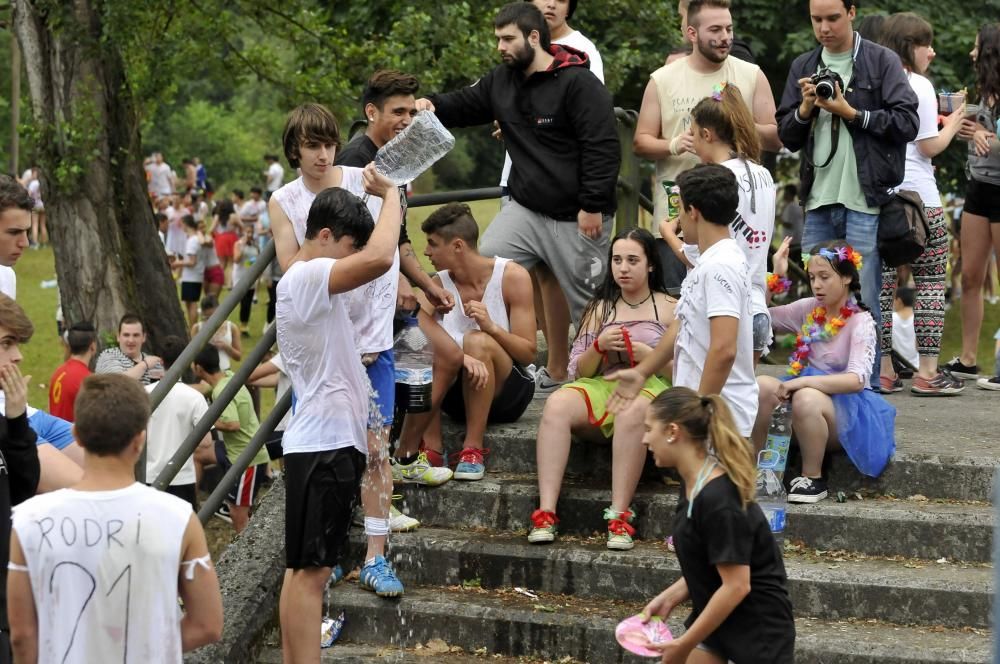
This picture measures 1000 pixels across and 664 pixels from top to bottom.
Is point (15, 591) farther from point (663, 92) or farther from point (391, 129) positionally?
point (663, 92)

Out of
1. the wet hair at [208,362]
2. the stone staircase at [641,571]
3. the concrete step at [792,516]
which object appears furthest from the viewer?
the wet hair at [208,362]

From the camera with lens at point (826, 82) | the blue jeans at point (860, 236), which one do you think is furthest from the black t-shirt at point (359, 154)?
the blue jeans at point (860, 236)

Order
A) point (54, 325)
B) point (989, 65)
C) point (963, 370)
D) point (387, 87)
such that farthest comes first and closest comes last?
point (54, 325) → point (963, 370) → point (989, 65) → point (387, 87)

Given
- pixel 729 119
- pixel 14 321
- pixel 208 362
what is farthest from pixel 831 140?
pixel 208 362

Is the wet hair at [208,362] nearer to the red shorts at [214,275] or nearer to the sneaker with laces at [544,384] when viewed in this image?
the sneaker with laces at [544,384]

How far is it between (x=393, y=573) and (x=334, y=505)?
870mm

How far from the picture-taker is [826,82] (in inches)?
263

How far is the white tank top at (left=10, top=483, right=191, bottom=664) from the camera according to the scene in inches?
143

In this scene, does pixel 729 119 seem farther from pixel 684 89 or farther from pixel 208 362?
pixel 208 362

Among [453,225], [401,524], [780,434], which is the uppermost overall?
[453,225]

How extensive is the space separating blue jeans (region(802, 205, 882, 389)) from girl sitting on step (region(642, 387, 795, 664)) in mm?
2796

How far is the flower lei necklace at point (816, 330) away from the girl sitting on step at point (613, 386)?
60cm

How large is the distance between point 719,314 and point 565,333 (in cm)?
247

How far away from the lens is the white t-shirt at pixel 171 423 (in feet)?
28.5
